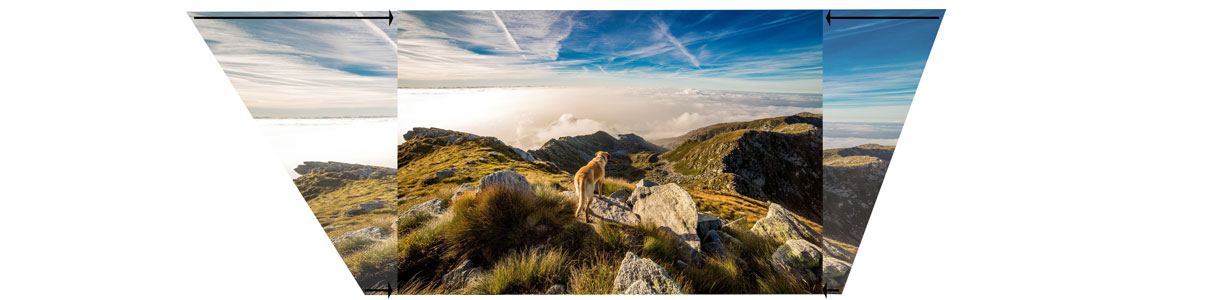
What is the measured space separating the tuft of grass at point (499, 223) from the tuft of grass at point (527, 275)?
14cm

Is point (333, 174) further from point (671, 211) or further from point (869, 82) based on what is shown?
point (869, 82)

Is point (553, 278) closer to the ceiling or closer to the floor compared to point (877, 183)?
closer to the floor

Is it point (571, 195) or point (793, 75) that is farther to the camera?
point (571, 195)

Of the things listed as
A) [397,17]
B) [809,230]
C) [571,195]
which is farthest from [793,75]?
[397,17]

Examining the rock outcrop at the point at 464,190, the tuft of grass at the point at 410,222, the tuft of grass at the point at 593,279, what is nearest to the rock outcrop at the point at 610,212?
the tuft of grass at the point at 593,279

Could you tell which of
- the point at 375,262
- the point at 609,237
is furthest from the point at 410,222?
the point at 609,237

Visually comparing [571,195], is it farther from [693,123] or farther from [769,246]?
[769,246]

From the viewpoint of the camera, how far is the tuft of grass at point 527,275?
7.69 ft

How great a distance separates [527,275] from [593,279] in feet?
1.78

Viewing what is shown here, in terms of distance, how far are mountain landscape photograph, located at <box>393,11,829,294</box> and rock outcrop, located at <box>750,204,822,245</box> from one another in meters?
0.01

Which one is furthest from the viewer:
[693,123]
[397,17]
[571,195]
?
[571,195]

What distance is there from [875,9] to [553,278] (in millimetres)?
3346

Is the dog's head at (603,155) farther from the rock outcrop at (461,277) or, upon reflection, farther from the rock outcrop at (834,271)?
Answer: the rock outcrop at (834,271)

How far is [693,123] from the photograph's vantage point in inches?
96.3
